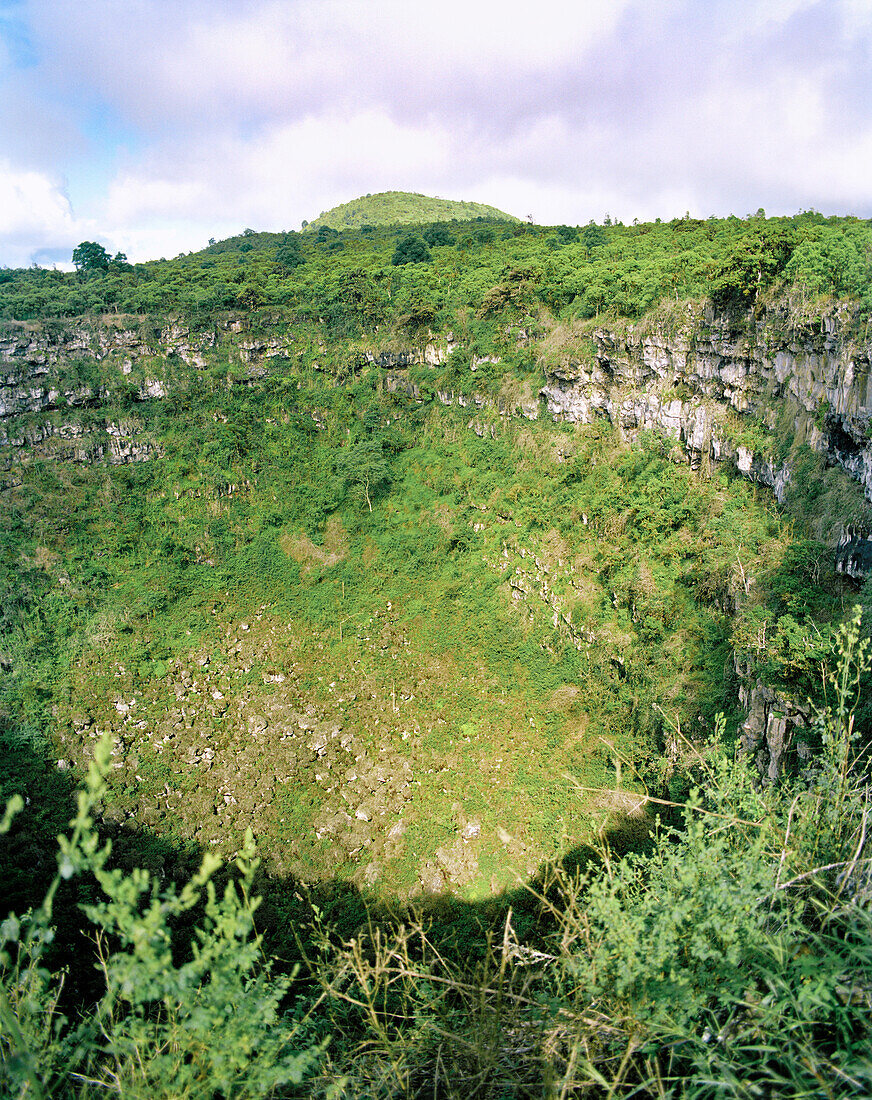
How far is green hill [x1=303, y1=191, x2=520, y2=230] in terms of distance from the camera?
6619 centimetres

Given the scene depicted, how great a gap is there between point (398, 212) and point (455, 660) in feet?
221

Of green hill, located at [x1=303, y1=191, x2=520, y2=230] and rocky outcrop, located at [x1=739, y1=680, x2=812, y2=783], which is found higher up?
green hill, located at [x1=303, y1=191, x2=520, y2=230]

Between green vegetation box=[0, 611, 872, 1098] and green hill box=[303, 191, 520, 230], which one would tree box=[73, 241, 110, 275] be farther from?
green vegetation box=[0, 611, 872, 1098]

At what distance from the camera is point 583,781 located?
14609 mm

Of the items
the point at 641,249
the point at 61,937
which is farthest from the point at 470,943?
the point at 641,249

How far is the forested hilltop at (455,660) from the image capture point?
2.92m

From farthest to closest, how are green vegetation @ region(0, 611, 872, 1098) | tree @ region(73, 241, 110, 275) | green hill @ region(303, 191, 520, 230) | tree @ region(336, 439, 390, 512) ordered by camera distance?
green hill @ region(303, 191, 520, 230) < tree @ region(73, 241, 110, 275) < tree @ region(336, 439, 390, 512) < green vegetation @ region(0, 611, 872, 1098)

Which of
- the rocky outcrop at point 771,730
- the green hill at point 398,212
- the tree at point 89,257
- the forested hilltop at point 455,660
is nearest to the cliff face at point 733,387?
the forested hilltop at point 455,660

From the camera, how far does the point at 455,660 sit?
1820 cm

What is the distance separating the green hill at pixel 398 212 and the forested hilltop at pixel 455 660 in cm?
4212

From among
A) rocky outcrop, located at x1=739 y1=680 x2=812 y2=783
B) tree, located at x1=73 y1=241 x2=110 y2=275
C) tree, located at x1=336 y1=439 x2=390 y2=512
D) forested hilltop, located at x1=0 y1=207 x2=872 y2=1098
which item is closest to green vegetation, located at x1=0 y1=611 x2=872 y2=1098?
forested hilltop, located at x1=0 y1=207 x2=872 y2=1098

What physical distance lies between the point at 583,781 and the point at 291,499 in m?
16.9

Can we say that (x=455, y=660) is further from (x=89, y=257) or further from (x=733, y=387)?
(x=89, y=257)

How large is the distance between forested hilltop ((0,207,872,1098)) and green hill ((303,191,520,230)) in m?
42.1
